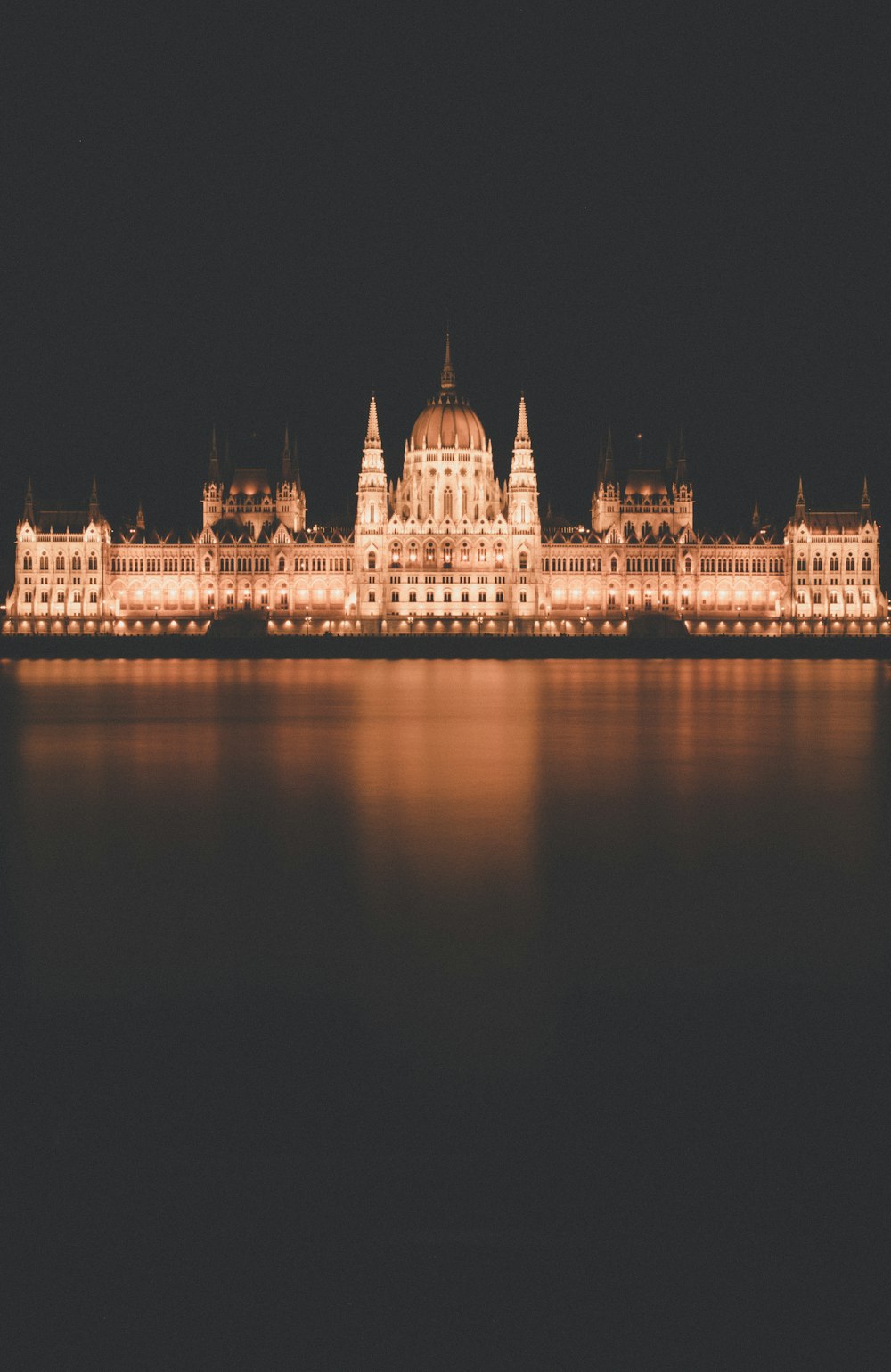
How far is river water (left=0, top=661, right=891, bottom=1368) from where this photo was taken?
6.43 meters

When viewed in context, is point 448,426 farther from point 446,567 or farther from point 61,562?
point 61,562

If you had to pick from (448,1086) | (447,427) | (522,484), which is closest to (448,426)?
(447,427)

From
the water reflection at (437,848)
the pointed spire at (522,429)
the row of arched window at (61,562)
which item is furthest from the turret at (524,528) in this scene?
the water reflection at (437,848)

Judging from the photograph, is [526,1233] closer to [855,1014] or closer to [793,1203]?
[793,1203]

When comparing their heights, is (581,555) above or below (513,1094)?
above

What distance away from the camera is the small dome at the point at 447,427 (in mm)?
127062

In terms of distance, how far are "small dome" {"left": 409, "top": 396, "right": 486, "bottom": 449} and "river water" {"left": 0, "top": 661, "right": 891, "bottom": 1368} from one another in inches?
4223

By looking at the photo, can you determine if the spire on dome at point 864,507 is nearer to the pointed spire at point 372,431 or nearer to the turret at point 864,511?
the turret at point 864,511

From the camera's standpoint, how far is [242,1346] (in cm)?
618

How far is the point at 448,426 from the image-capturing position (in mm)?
127625

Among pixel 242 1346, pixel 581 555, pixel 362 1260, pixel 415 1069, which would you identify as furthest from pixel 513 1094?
pixel 581 555

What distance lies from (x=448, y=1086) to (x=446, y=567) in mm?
111152

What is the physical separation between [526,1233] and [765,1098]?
2.51 metres

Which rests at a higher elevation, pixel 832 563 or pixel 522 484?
pixel 522 484
